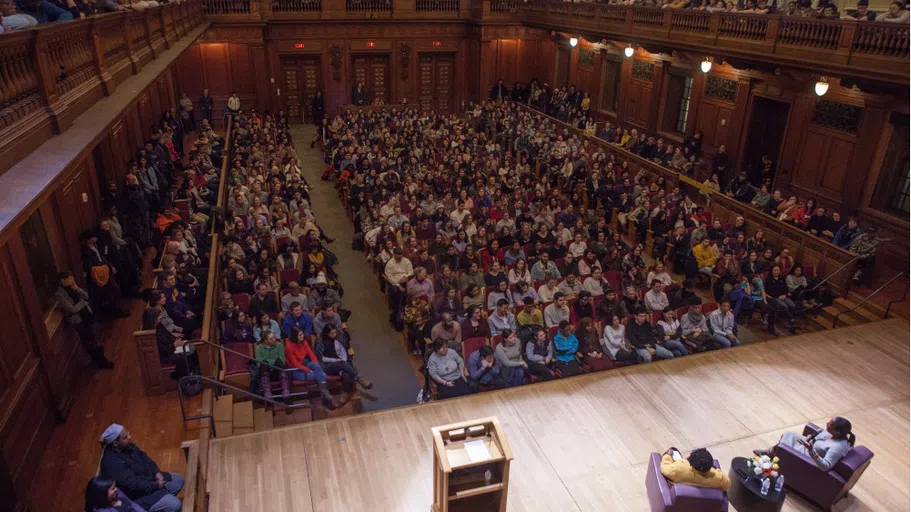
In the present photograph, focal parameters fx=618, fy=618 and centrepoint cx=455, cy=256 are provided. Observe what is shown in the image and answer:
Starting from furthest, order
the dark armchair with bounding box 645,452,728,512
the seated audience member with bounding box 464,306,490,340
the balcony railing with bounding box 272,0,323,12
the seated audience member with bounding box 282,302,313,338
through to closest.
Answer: the balcony railing with bounding box 272,0,323,12 < the seated audience member with bounding box 464,306,490,340 < the seated audience member with bounding box 282,302,313,338 < the dark armchair with bounding box 645,452,728,512

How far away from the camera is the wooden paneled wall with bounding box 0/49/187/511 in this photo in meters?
5.14

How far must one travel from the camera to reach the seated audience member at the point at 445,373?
280 inches

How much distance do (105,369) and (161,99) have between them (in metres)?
11.5

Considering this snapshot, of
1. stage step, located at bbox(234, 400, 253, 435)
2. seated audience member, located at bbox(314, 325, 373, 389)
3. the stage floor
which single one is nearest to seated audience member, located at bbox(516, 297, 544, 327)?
the stage floor

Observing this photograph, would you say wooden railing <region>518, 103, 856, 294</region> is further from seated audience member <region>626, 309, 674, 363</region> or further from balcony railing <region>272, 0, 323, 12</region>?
balcony railing <region>272, 0, 323, 12</region>

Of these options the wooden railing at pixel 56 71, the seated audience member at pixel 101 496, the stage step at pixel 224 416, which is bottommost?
the stage step at pixel 224 416

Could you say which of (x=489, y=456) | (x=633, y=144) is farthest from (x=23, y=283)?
(x=633, y=144)

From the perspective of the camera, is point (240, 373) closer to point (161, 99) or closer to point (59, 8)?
point (59, 8)

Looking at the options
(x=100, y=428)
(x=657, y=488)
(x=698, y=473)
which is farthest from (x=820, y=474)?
(x=100, y=428)

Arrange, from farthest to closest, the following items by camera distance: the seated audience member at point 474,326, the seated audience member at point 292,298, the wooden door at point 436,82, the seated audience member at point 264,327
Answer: the wooden door at point 436,82
the seated audience member at point 292,298
the seated audience member at point 474,326
the seated audience member at point 264,327

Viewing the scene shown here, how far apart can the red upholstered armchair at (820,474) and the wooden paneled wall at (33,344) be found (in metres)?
6.12

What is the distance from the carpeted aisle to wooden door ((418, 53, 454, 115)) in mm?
10337

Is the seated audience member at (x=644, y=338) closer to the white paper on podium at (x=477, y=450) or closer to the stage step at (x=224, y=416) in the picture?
the white paper on podium at (x=477, y=450)

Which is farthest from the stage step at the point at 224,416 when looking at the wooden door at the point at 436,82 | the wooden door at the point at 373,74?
the wooden door at the point at 436,82
